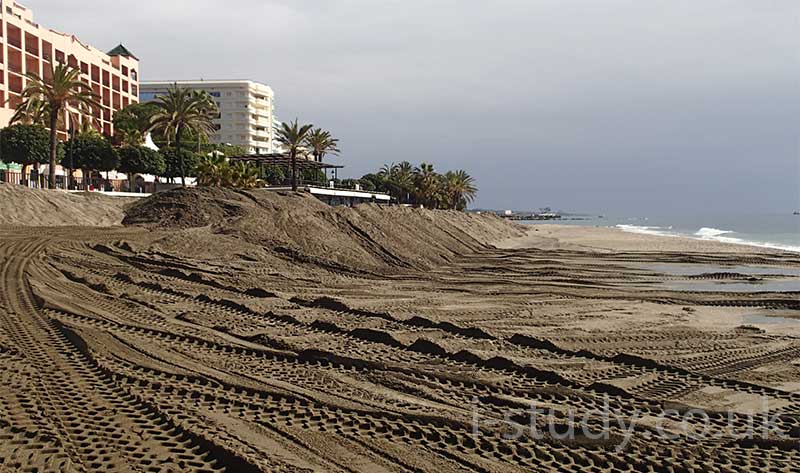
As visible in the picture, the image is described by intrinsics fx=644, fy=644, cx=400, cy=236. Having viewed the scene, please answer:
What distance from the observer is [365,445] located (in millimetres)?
4793

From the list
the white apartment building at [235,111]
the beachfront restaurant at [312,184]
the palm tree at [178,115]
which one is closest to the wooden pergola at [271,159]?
the beachfront restaurant at [312,184]

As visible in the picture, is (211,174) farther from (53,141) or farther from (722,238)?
(722,238)

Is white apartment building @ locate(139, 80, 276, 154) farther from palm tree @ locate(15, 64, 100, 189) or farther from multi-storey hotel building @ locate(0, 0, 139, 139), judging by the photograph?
palm tree @ locate(15, 64, 100, 189)

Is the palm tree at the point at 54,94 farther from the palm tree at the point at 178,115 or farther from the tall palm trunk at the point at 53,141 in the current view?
the palm tree at the point at 178,115

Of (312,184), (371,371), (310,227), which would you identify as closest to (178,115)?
(312,184)

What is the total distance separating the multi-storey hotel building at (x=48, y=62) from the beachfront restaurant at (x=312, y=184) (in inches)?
576

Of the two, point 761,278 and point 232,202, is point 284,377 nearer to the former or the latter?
point 761,278

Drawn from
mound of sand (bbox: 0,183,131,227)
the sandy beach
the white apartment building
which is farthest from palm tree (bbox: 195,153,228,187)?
the white apartment building

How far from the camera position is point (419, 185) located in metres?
90.3

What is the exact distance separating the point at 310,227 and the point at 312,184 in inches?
2009

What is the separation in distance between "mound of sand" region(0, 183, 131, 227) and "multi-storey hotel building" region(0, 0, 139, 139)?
25453 mm

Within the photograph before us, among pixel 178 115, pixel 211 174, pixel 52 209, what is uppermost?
pixel 178 115

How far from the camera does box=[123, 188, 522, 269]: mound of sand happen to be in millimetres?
19781

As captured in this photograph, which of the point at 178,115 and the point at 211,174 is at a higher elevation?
the point at 178,115
